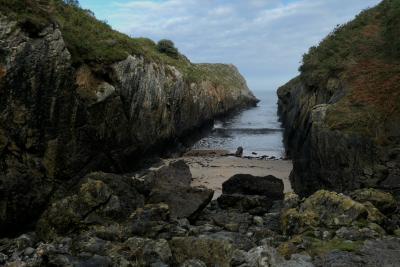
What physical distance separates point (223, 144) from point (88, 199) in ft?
122

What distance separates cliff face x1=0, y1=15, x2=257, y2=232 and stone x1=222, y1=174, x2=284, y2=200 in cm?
889

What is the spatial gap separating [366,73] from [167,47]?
44.5m

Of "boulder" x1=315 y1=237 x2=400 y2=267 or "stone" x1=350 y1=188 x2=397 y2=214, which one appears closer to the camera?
"boulder" x1=315 y1=237 x2=400 y2=267

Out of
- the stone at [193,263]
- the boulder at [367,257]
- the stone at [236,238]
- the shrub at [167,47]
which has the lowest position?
the stone at [236,238]

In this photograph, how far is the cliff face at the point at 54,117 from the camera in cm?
2158

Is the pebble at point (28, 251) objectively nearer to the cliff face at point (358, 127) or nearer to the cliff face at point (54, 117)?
the cliff face at point (54, 117)

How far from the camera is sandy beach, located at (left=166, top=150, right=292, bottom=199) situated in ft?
107

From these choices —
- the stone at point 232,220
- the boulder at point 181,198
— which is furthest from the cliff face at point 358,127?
the boulder at point 181,198

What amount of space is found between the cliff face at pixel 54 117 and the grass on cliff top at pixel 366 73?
14.7 metres

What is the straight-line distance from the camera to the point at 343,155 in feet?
79.2

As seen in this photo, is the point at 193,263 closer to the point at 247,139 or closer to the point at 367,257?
the point at 367,257

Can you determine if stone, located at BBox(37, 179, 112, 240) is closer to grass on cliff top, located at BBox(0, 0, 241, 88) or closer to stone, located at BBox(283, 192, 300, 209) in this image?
stone, located at BBox(283, 192, 300, 209)

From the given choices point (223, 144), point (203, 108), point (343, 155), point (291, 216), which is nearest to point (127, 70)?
point (343, 155)

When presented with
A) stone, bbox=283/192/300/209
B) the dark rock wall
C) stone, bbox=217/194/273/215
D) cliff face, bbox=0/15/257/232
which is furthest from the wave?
stone, bbox=283/192/300/209
